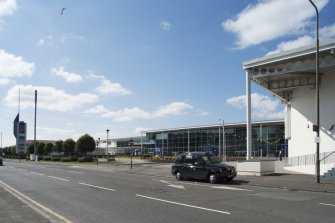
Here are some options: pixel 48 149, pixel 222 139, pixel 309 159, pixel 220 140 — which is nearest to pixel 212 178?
pixel 309 159

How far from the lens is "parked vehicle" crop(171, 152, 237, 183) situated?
22.6 m

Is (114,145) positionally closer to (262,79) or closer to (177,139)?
(177,139)

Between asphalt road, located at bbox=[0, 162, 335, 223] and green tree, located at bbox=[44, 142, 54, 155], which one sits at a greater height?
asphalt road, located at bbox=[0, 162, 335, 223]

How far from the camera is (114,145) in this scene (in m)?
136

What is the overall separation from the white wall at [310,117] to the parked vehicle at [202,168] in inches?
406

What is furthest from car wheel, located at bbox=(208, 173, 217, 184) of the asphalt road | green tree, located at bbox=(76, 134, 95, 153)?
green tree, located at bbox=(76, 134, 95, 153)

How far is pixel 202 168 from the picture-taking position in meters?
23.4

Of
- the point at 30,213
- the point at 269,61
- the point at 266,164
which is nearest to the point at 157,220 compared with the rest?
the point at 30,213

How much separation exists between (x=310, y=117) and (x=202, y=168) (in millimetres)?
12636

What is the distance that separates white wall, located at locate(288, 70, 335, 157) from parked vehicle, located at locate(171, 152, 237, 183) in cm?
1030

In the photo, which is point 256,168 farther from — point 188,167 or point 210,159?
point 188,167

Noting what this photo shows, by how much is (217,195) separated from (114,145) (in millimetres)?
121169

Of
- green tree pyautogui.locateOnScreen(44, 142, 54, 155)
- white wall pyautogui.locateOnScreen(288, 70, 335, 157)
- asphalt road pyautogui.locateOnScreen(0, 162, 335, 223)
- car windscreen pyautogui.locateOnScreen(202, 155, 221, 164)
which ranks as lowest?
green tree pyautogui.locateOnScreen(44, 142, 54, 155)

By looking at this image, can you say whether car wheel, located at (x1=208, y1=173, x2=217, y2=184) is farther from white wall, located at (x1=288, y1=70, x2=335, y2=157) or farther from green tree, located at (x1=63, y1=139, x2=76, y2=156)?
green tree, located at (x1=63, y1=139, x2=76, y2=156)
